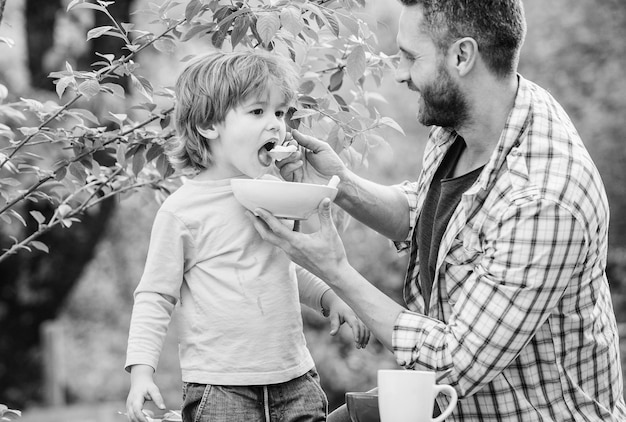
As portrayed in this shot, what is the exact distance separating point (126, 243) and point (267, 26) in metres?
8.01

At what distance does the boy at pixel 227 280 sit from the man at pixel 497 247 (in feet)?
0.37

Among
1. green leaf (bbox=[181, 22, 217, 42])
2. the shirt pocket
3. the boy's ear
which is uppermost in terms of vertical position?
green leaf (bbox=[181, 22, 217, 42])

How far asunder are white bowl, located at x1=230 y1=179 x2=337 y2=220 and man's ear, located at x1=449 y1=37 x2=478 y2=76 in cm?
48

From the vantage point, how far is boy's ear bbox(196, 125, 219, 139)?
2.13m

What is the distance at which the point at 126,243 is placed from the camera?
9781 millimetres

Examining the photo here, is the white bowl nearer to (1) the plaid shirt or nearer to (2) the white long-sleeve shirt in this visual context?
(2) the white long-sleeve shirt

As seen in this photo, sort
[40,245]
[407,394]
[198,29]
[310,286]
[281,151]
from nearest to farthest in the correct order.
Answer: [407,394] < [281,151] < [198,29] < [310,286] < [40,245]

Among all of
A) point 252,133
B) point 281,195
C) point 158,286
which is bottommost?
point 158,286

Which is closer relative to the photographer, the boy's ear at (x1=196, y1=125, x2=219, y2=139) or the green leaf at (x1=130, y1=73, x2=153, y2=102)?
the boy's ear at (x1=196, y1=125, x2=219, y2=139)

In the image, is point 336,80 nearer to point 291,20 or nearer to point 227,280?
point 291,20

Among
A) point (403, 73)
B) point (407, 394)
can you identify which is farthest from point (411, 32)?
point (407, 394)

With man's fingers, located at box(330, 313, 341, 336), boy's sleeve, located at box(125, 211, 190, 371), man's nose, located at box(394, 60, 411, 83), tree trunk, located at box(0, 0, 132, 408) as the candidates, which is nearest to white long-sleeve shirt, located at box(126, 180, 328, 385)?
boy's sleeve, located at box(125, 211, 190, 371)

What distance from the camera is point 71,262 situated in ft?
20.3

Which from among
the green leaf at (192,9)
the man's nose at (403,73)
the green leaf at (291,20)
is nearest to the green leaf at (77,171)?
the green leaf at (192,9)
